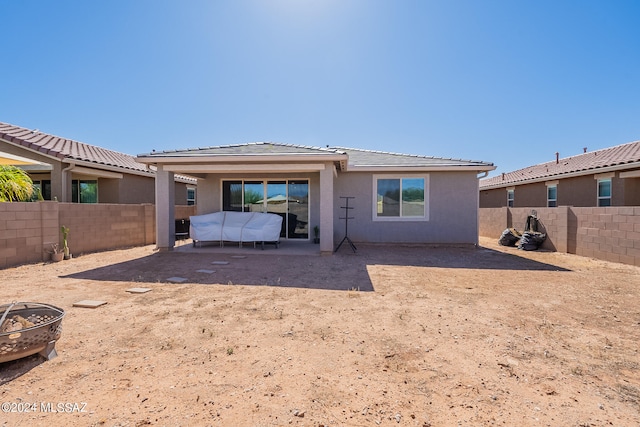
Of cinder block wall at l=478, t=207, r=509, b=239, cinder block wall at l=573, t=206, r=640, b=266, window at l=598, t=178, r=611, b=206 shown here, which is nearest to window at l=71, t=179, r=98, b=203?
cinder block wall at l=478, t=207, r=509, b=239

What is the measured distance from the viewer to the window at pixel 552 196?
14.2 meters

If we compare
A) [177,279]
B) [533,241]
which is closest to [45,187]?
[177,279]

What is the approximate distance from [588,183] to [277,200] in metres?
12.9

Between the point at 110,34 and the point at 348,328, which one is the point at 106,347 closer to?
the point at 348,328

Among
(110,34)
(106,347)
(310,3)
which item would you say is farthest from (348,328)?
(110,34)

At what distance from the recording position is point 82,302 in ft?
14.1

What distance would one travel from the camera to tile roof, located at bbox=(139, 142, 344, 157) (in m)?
8.62

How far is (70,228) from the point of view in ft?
27.1

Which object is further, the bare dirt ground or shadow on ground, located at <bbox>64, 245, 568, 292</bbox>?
shadow on ground, located at <bbox>64, 245, 568, 292</bbox>

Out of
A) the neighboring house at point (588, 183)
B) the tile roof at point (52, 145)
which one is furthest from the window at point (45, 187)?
the neighboring house at point (588, 183)

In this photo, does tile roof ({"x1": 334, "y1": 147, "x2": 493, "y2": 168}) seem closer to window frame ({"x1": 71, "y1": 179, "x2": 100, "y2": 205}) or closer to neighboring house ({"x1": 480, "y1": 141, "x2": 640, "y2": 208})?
neighboring house ({"x1": 480, "y1": 141, "x2": 640, "y2": 208})

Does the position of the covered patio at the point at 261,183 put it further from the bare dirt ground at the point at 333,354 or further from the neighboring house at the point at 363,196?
the bare dirt ground at the point at 333,354

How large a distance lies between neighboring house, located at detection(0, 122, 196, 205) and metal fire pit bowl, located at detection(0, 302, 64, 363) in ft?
26.6

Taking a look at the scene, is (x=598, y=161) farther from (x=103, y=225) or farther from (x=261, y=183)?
(x=103, y=225)
